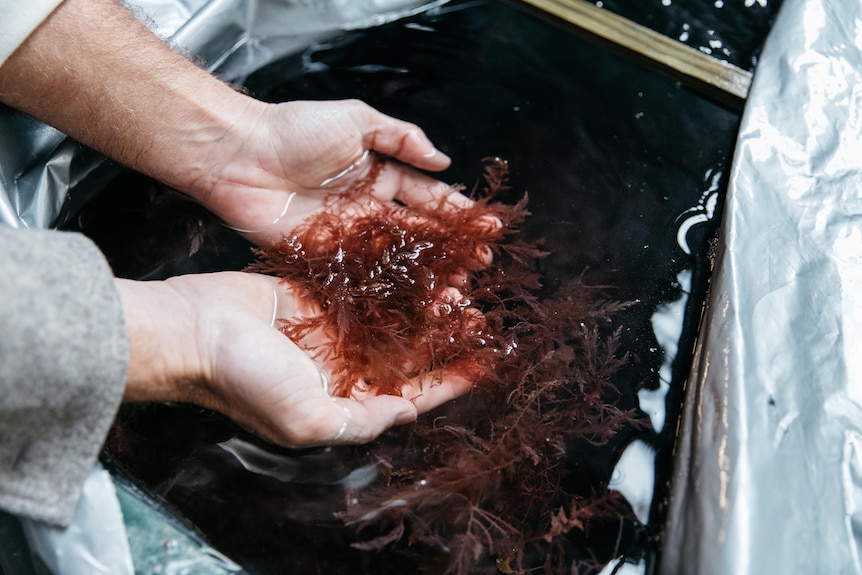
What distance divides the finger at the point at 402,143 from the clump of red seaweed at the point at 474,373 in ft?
0.38

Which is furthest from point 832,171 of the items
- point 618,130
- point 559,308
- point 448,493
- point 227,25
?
point 227,25

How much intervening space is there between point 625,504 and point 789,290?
2.06ft

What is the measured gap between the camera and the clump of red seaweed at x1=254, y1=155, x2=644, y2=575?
4.50ft

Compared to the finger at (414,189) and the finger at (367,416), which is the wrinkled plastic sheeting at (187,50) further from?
the finger at (367,416)

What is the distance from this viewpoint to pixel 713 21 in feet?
6.70

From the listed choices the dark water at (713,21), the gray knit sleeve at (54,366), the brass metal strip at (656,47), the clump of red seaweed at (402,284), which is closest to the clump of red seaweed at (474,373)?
the clump of red seaweed at (402,284)

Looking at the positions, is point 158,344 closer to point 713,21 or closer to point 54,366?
point 54,366

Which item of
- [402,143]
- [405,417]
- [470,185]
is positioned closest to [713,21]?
[470,185]

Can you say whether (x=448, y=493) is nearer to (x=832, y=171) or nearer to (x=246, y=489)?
(x=246, y=489)

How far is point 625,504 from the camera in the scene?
1.40 metres

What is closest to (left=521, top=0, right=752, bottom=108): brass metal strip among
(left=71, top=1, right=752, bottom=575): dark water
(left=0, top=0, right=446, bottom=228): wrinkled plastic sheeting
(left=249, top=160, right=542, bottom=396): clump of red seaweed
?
A: (left=71, top=1, right=752, bottom=575): dark water

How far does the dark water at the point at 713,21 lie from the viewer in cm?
199

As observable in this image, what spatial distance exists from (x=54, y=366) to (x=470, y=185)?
1.20m

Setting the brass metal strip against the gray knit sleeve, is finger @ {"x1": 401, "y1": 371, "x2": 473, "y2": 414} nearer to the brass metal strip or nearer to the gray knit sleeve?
the gray knit sleeve
